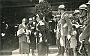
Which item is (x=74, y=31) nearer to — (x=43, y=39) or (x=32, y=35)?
(x=43, y=39)

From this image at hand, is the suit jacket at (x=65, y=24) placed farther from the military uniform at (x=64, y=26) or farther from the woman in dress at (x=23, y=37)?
the woman in dress at (x=23, y=37)

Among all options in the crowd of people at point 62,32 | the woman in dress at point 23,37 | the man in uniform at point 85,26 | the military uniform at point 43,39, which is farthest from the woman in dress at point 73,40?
the woman in dress at point 23,37

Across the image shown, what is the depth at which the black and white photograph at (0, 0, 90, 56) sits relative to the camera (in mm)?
3967

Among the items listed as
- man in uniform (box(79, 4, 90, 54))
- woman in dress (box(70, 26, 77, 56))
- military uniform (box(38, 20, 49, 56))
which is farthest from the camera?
military uniform (box(38, 20, 49, 56))

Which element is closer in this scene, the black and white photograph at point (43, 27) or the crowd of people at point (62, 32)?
the crowd of people at point (62, 32)

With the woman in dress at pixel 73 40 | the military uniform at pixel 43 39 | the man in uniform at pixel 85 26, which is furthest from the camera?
the military uniform at pixel 43 39

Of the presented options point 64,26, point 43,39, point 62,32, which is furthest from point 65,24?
point 43,39

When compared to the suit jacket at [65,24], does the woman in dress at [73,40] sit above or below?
below

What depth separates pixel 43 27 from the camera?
410 centimetres

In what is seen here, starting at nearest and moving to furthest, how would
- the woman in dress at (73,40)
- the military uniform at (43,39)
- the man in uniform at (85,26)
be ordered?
the man in uniform at (85,26) < the woman in dress at (73,40) < the military uniform at (43,39)

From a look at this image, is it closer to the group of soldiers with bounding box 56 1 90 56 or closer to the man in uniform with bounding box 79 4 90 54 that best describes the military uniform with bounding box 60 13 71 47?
the group of soldiers with bounding box 56 1 90 56

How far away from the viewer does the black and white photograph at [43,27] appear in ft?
13.0

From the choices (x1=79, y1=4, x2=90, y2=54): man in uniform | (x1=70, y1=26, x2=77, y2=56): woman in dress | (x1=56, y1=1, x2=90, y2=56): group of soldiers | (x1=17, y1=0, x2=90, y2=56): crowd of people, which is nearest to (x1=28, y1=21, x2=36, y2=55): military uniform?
(x1=17, y1=0, x2=90, y2=56): crowd of people

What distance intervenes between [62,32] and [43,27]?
1.06ft
